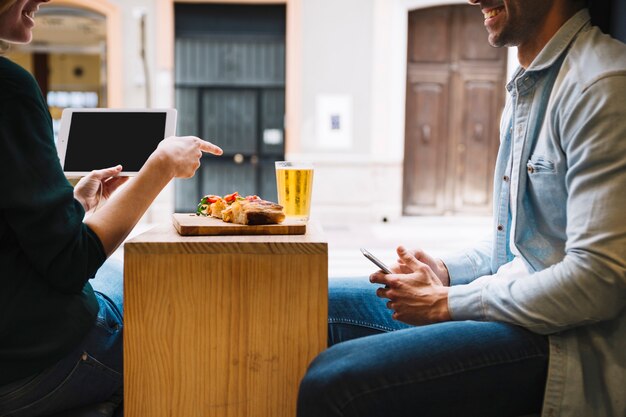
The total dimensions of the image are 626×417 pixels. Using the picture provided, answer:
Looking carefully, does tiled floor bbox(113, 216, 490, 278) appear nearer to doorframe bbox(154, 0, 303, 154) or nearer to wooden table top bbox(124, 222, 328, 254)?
doorframe bbox(154, 0, 303, 154)

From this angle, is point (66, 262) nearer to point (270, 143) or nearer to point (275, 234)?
point (275, 234)

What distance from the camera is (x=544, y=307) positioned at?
1220 mm

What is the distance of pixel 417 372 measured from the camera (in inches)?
47.9

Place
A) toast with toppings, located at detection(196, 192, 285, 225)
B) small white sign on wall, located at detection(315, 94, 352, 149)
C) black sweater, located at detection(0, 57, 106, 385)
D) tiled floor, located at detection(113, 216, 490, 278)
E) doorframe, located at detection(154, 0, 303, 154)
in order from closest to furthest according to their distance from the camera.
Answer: black sweater, located at detection(0, 57, 106, 385) → toast with toppings, located at detection(196, 192, 285, 225) → tiled floor, located at detection(113, 216, 490, 278) → doorframe, located at detection(154, 0, 303, 154) → small white sign on wall, located at detection(315, 94, 352, 149)

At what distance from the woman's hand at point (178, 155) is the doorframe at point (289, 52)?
820cm

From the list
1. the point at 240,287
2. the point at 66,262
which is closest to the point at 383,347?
the point at 240,287

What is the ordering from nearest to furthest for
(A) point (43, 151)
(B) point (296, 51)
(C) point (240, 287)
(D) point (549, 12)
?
(A) point (43, 151)
(C) point (240, 287)
(D) point (549, 12)
(B) point (296, 51)

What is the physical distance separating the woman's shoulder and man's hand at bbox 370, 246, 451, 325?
32.2 inches

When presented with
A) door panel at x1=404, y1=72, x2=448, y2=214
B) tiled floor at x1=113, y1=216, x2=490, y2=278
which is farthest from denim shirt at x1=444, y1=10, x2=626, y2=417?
door panel at x1=404, y1=72, x2=448, y2=214

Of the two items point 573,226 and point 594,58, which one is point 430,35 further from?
point 573,226

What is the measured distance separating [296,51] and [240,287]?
8.64 meters

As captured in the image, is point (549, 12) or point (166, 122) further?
point (166, 122)

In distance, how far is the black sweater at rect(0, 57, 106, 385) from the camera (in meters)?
1.17

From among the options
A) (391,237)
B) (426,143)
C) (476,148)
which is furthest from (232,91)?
(476,148)
